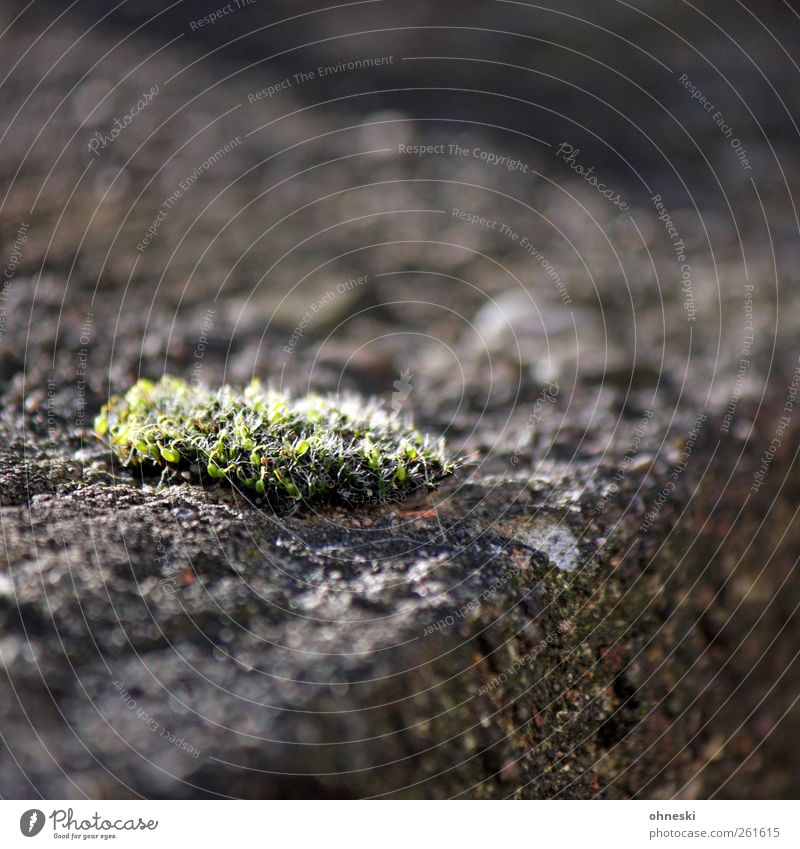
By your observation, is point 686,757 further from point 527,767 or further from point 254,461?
point 254,461

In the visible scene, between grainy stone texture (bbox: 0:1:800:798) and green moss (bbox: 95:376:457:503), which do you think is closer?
grainy stone texture (bbox: 0:1:800:798)

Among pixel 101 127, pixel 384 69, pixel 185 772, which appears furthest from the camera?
pixel 384 69

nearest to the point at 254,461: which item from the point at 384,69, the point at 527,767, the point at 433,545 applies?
the point at 433,545

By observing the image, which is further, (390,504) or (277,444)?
(390,504)

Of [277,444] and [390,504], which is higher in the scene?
[277,444]
